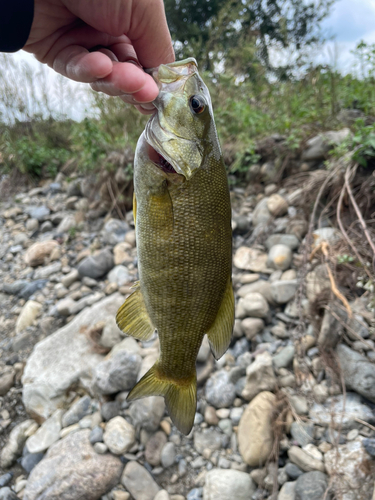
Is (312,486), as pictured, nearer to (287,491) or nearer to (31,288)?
(287,491)

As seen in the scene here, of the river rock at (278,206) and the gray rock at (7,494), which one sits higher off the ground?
the river rock at (278,206)

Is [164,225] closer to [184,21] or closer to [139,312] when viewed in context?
[139,312]

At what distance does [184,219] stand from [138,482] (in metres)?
2.29

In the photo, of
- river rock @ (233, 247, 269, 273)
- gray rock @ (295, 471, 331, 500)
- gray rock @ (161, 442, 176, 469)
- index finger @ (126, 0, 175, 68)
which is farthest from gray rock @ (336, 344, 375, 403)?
index finger @ (126, 0, 175, 68)

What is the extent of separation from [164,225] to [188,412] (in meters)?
0.77

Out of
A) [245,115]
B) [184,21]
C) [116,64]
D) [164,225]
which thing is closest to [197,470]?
[164,225]

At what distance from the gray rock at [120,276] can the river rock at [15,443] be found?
1.71 metres

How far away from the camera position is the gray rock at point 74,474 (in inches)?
99.1

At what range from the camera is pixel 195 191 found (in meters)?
1.26

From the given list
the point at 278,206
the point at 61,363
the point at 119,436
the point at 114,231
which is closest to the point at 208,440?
the point at 119,436

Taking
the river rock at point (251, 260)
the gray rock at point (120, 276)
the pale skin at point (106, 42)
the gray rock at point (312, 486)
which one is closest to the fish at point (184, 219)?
the pale skin at point (106, 42)

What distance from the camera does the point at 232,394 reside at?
285cm

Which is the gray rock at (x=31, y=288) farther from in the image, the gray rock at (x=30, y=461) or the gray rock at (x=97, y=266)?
the gray rock at (x=30, y=461)

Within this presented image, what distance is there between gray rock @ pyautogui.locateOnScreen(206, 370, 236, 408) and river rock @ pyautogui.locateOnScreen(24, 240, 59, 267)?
3484 millimetres
